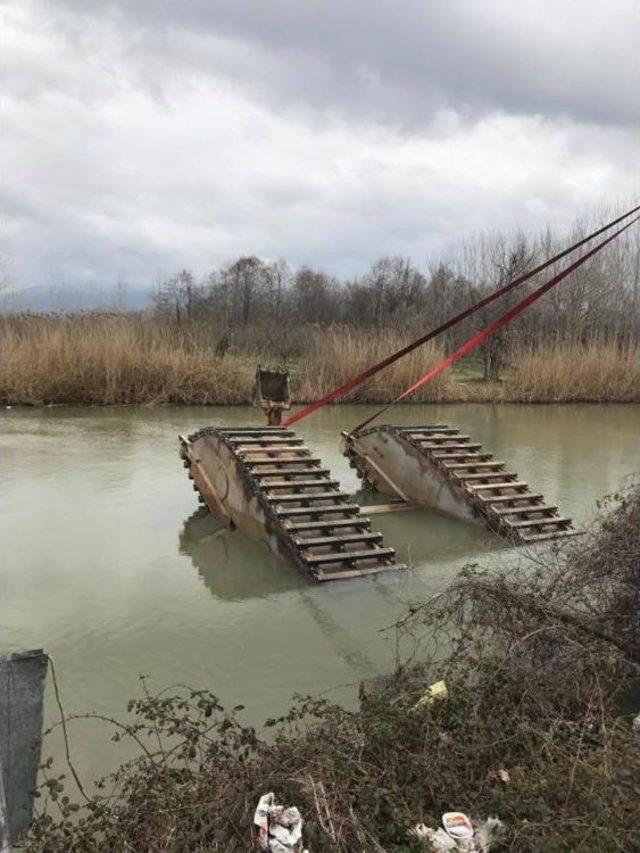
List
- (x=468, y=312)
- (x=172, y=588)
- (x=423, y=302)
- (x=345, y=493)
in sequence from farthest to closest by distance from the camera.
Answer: (x=423, y=302), (x=345, y=493), (x=172, y=588), (x=468, y=312)

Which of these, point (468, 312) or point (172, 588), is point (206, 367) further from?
point (468, 312)

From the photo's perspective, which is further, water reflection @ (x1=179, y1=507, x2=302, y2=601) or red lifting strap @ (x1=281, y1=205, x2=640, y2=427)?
water reflection @ (x1=179, y1=507, x2=302, y2=601)

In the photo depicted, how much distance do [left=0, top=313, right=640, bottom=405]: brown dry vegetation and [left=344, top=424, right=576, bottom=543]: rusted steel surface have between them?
8193 millimetres

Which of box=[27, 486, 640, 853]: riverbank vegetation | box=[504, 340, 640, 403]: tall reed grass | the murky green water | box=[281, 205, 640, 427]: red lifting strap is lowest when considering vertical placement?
the murky green water

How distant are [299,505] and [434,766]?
3.63m

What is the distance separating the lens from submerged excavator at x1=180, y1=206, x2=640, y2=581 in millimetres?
5430

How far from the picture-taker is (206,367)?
638 inches

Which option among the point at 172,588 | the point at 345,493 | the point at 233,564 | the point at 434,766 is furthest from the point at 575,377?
the point at 434,766

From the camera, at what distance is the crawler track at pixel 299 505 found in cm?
534

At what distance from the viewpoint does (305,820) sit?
2.18 metres

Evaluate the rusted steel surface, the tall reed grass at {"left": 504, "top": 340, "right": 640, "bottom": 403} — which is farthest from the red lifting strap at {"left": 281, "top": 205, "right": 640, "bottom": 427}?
the tall reed grass at {"left": 504, "top": 340, "right": 640, "bottom": 403}

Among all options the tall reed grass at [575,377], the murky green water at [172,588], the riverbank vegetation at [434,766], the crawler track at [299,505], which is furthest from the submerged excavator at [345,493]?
the tall reed grass at [575,377]

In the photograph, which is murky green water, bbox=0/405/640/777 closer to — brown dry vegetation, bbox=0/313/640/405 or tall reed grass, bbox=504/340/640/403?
brown dry vegetation, bbox=0/313/640/405

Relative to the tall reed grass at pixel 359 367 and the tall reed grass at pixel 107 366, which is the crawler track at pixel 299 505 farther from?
the tall reed grass at pixel 359 367
